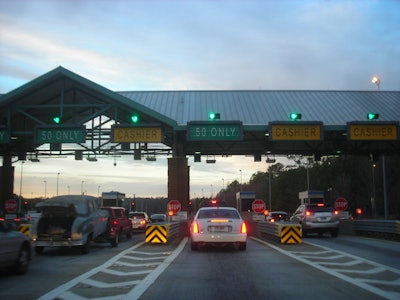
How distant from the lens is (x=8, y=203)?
1340 inches

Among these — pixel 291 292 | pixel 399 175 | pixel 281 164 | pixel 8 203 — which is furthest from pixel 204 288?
pixel 281 164

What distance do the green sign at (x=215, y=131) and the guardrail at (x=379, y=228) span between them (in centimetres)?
812

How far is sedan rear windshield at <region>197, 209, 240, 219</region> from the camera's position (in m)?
17.9

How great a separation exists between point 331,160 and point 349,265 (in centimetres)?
7279

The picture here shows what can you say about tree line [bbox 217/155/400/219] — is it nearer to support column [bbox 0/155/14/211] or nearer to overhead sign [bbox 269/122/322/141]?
overhead sign [bbox 269/122/322/141]

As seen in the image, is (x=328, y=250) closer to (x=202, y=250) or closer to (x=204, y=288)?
(x=202, y=250)

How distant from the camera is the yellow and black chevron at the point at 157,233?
68.6ft

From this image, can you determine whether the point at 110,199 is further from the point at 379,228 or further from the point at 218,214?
the point at 218,214

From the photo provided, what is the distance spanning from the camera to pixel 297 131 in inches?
1093

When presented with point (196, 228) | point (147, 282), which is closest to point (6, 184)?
point (196, 228)

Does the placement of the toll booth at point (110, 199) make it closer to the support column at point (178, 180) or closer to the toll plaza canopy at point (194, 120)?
the toll plaza canopy at point (194, 120)

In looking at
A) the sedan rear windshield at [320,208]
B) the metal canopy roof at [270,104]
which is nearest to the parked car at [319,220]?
the sedan rear windshield at [320,208]

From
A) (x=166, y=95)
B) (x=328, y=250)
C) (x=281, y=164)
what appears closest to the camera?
(x=328, y=250)

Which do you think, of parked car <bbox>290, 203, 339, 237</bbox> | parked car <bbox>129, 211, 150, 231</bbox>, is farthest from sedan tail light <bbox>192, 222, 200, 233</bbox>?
parked car <bbox>129, 211, 150, 231</bbox>
